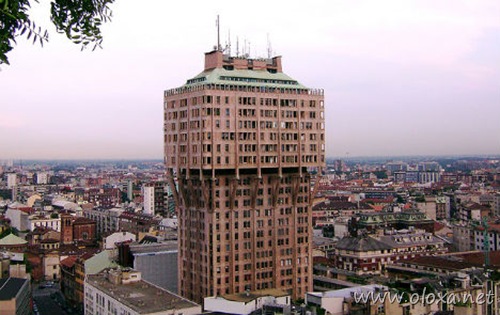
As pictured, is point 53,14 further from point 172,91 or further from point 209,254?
point 172,91

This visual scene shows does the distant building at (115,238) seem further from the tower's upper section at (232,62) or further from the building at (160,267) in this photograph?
the tower's upper section at (232,62)

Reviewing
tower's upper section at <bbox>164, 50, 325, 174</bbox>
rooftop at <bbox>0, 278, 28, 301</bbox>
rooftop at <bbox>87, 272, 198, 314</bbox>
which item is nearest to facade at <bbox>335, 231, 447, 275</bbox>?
tower's upper section at <bbox>164, 50, 325, 174</bbox>

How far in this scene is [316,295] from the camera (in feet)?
225

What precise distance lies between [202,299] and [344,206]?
114234 millimetres

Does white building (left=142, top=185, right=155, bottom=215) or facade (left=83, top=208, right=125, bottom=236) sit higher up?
white building (left=142, top=185, right=155, bottom=215)

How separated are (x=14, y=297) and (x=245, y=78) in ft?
129

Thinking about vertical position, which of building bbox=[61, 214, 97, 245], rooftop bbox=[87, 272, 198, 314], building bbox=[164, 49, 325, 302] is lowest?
building bbox=[61, 214, 97, 245]

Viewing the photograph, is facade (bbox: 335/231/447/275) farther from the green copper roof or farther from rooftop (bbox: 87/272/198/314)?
rooftop (bbox: 87/272/198/314)

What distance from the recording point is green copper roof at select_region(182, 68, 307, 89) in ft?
273

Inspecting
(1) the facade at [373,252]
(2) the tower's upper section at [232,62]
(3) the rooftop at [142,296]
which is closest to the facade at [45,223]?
(1) the facade at [373,252]

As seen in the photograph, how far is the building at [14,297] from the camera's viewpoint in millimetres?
78250

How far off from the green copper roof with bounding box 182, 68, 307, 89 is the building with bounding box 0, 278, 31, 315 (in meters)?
34.0

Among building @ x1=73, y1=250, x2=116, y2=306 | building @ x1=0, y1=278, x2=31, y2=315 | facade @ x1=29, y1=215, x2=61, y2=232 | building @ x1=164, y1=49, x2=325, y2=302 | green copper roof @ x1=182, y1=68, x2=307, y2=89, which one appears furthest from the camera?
facade @ x1=29, y1=215, x2=61, y2=232

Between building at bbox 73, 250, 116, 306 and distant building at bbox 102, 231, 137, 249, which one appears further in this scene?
distant building at bbox 102, 231, 137, 249
